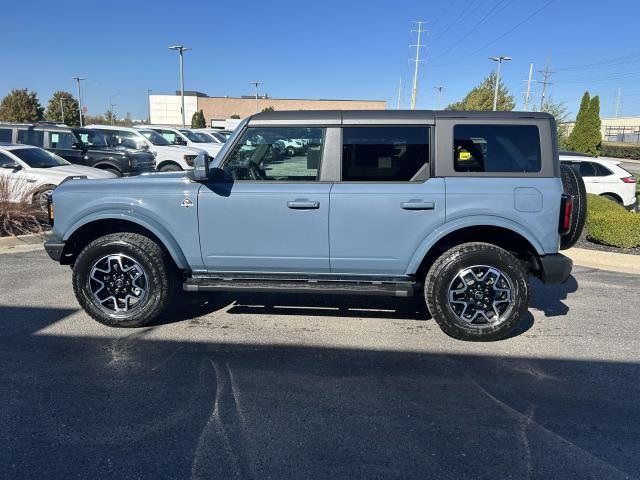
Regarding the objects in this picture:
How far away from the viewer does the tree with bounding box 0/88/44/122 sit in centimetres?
5475

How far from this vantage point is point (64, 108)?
6394 cm

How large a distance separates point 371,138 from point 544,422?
8.41 feet

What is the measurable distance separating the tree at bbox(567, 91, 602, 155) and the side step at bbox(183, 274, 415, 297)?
73.7 feet

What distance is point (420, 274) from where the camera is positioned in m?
4.65

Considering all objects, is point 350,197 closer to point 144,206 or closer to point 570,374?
point 144,206

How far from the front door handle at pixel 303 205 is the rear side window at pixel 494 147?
1.26 meters

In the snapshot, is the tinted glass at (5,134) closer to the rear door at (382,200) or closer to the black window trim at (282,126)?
the black window trim at (282,126)

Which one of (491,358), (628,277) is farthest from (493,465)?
(628,277)

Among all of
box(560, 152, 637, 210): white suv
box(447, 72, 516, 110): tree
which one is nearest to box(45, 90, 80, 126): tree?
box(447, 72, 516, 110): tree

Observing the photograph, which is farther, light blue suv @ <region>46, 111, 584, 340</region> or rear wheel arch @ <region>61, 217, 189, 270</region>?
rear wheel arch @ <region>61, 217, 189, 270</region>

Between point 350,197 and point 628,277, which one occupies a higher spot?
point 350,197

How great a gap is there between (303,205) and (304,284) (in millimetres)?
717

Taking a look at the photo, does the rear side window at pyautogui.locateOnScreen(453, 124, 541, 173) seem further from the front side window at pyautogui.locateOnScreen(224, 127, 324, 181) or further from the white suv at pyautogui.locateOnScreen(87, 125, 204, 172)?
the white suv at pyautogui.locateOnScreen(87, 125, 204, 172)

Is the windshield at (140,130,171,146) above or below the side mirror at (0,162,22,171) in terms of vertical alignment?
above
